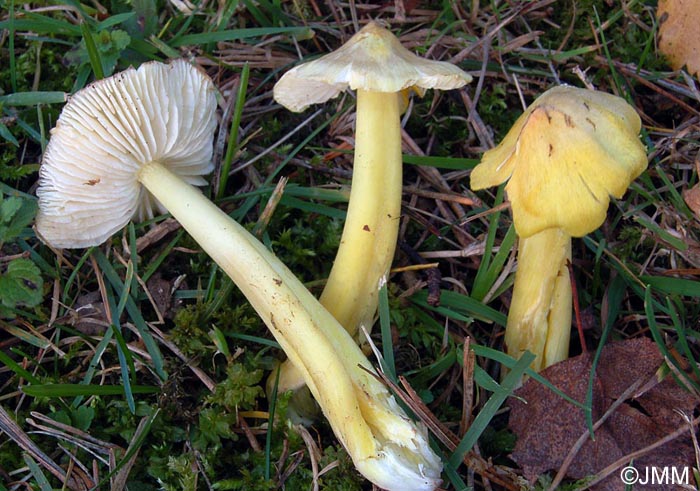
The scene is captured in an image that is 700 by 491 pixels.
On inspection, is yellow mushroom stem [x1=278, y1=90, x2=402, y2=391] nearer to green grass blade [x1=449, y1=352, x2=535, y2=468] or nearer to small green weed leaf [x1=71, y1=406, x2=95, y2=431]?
green grass blade [x1=449, y1=352, x2=535, y2=468]

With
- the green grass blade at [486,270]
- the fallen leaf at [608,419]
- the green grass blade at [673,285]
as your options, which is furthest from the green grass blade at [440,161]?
the fallen leaf at [608,419]

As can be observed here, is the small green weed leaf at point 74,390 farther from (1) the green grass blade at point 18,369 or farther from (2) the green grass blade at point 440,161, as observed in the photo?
(2) the green grass blade at point 440,161

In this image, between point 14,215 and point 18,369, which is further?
point 14,215

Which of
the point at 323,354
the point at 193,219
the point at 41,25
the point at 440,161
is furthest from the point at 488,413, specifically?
the point at 41,25

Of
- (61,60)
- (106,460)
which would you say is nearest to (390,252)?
(106,460)

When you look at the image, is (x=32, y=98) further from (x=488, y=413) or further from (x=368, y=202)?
(x=488, y=413)
